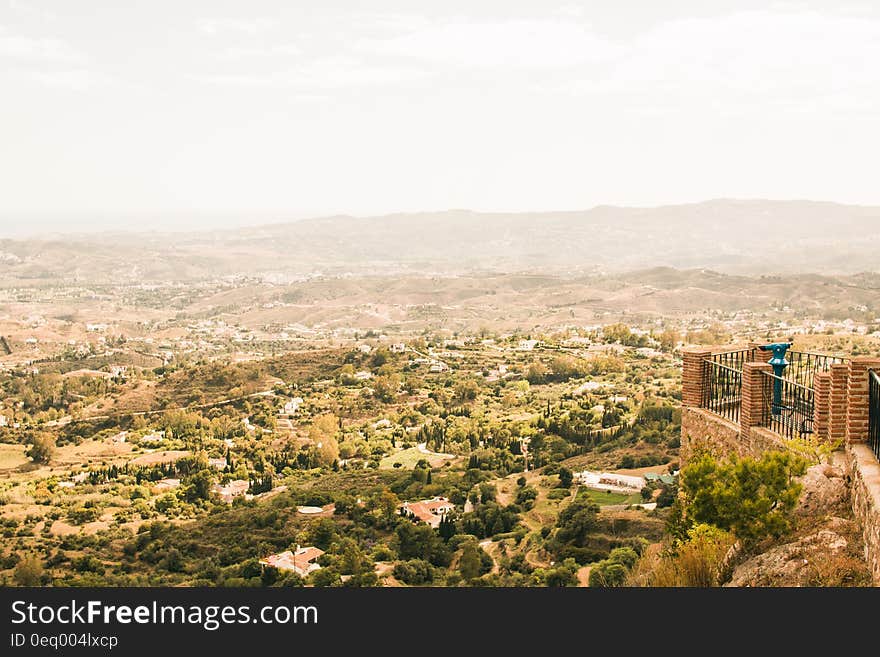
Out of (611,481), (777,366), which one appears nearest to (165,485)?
(611,481)

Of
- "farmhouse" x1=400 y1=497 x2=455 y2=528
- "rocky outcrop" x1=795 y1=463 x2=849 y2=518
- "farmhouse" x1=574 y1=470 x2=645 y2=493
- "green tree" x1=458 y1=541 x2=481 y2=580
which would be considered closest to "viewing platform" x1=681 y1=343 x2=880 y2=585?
"rocky outcrop" x1=795 y1=463 x2=849 y2=518

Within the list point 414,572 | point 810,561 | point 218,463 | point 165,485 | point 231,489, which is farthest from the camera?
point 218,463

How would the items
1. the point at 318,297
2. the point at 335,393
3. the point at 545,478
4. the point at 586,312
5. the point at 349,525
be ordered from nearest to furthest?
the point at 349,525 < the point at 545,478 < the point at 335,393 < the point at 586,312 < the point at 318,297

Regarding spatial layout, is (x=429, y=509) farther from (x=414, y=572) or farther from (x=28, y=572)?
(x=28, y=572)

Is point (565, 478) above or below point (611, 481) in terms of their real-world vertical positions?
below

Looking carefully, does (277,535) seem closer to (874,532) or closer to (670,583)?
(670,583)

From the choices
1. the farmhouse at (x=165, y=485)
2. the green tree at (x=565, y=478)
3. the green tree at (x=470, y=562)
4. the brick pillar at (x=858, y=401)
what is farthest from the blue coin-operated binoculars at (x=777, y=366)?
the farmhouse at (x=165, y=485)

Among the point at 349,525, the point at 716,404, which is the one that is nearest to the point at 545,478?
the point at 349,525
